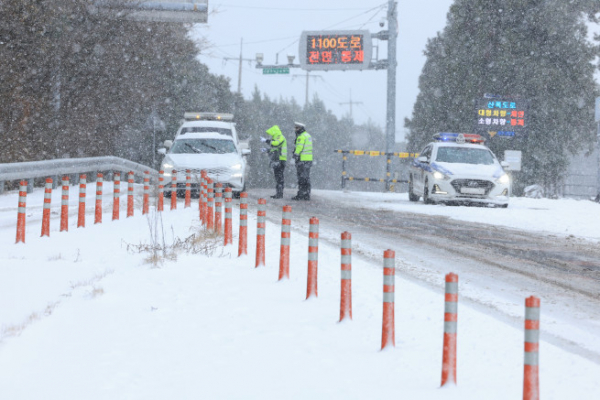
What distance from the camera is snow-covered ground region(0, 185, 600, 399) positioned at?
540 centimetres

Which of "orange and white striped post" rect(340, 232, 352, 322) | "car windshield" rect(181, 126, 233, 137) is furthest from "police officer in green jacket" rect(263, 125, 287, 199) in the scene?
"orange and white striped post" rect(340, 232, 352, 322)

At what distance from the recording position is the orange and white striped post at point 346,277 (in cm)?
698

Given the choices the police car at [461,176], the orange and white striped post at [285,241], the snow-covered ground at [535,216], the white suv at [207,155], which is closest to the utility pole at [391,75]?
the police car at [461,176]

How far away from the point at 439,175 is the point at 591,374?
1673 cm

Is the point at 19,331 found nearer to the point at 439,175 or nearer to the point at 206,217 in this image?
the point at 206,217

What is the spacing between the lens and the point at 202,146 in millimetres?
22766

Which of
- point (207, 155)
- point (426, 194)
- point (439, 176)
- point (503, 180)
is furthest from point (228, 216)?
point (426, 194)

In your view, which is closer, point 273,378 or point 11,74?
point 273,378

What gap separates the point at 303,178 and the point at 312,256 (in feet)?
46.4

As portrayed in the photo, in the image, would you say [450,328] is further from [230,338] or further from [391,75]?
[391,75]

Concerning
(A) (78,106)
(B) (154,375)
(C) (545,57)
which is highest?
(C) (545,57)

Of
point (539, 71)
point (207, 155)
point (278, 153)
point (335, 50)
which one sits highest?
point (335, 50)

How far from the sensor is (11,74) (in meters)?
23.6

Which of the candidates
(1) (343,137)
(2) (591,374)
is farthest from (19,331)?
(1) (343,137)
